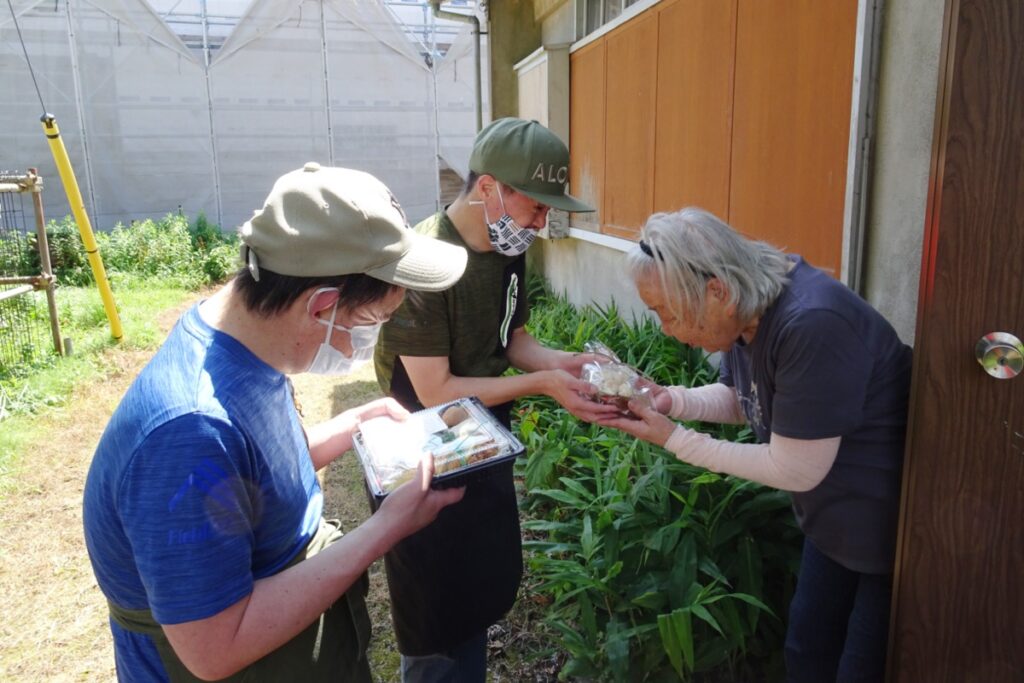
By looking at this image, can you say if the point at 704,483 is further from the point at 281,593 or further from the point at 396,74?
the point at 396,74

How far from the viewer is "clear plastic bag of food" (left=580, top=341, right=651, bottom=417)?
2.34 meters

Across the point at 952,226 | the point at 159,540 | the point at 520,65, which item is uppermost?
the point at 520,65

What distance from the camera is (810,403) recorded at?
5.60 feet

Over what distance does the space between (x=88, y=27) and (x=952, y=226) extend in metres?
17.2

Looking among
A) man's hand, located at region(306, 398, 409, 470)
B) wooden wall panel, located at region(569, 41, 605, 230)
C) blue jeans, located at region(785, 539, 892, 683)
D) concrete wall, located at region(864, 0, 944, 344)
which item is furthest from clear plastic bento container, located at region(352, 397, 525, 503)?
wooden wall panel, located at region(569, 41, 605, 230)

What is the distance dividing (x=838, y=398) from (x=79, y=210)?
7.96 m

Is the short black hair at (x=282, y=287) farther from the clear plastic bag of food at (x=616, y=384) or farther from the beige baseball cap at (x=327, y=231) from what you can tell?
the clear plastic bag of food at (x=616, y=384)

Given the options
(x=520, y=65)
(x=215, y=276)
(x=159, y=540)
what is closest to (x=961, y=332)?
(x=159, y=540)

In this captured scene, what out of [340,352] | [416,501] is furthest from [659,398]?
[340,352]

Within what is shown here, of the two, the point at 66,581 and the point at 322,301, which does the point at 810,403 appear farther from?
the point at 66,581

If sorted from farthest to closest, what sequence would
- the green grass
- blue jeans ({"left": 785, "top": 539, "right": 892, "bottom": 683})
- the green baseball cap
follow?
1. the green grass
2. the green baseball cap
3. blue jeans ({"left": 785, "top": 539, "right": 892, "bottom": 683})

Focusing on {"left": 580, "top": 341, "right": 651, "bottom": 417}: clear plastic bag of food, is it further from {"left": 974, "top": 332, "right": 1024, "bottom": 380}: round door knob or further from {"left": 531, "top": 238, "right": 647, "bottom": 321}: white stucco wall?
{"left": 531, "top": 238, "right": 647, "bottom": 321}: white stucco wall

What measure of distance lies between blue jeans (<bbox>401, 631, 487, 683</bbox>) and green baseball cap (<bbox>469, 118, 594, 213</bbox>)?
1.42m

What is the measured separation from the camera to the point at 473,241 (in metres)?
2.29
